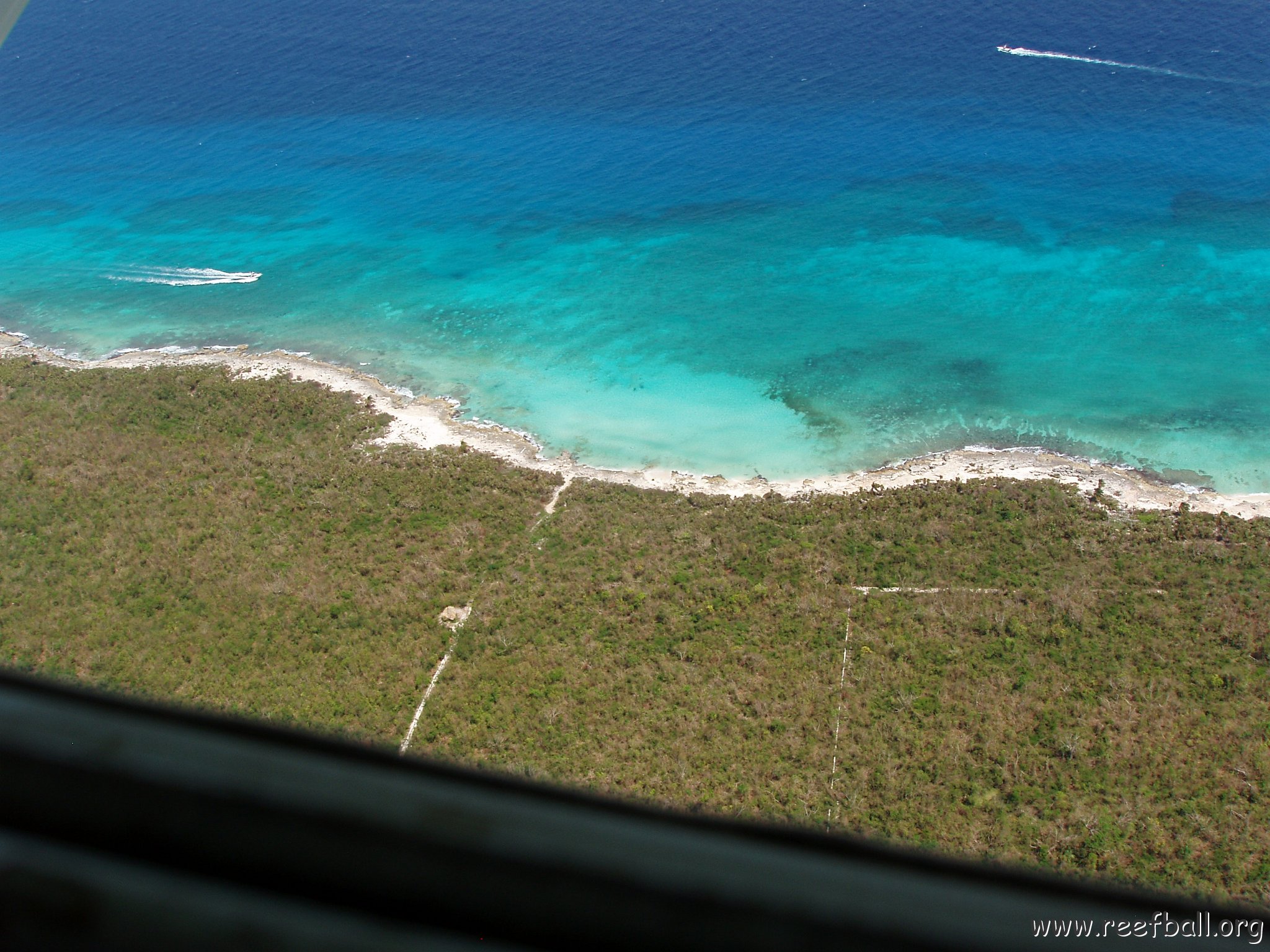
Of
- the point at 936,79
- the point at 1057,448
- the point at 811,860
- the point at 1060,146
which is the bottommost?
the point at 1057,448

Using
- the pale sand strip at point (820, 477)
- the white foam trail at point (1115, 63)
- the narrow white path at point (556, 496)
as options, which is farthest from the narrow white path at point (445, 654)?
the white foam trail at point (1115, 63)

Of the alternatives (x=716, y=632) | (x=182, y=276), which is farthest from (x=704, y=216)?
(x=716, y=632)

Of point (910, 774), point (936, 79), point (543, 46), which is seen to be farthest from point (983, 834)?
point (543, 46)

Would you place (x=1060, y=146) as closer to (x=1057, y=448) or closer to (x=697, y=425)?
(x=1057, y=448)

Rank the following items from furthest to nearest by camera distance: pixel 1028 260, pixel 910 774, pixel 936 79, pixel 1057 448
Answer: pixel 936 79, pixel 1028 260, pixel 1057 448, pixel 910 774

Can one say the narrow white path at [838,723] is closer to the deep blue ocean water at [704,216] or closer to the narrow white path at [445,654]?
the narrow white path at [445,654]

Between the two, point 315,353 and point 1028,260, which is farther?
point 1028,260
